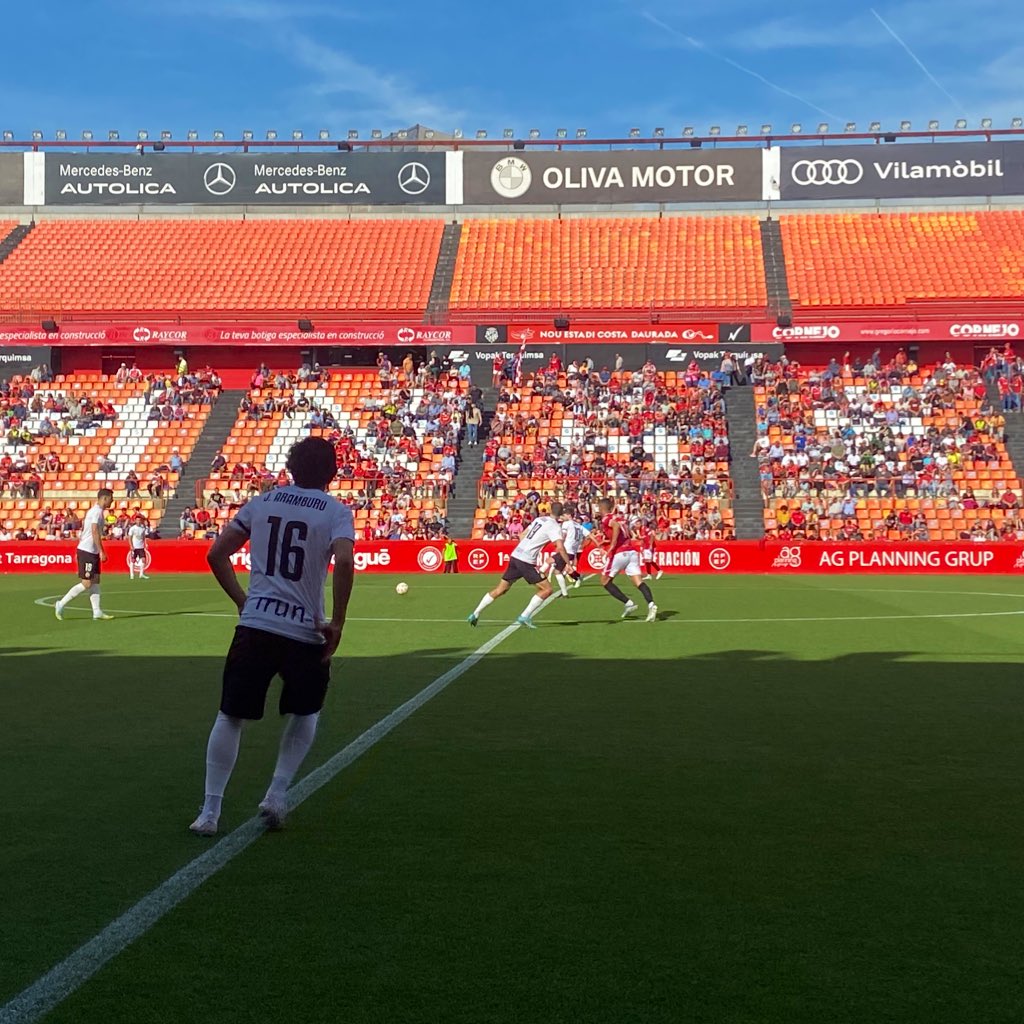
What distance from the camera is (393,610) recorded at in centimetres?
2309

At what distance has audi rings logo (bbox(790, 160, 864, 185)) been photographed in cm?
5694

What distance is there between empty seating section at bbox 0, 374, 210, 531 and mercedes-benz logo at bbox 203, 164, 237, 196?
13024 millimetres

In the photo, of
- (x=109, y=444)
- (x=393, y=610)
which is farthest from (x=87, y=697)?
(x=109, y=444)

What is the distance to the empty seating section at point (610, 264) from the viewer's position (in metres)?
51.4

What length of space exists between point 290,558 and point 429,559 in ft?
95.9

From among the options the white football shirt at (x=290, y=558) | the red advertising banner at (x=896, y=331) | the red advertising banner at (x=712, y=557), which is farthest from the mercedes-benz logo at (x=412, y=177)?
the white football shirt at (x=290, y=558)

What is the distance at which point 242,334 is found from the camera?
48.9 m

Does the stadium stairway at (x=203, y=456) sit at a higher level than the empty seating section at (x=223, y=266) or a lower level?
lower

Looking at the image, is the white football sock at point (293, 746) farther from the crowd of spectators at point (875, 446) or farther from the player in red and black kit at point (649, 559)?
the crowd of spectators at point (875, 446)

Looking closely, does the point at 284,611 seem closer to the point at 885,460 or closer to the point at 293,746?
the point at 293,746

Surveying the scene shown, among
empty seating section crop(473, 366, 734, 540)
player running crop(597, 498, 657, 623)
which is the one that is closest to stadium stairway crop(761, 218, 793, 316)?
empty seating section crop(473, 366, 734, 540)

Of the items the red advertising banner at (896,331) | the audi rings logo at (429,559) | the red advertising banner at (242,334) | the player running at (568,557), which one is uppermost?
the red advertising banner at (242,334)

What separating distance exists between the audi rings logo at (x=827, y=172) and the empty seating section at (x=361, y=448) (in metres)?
19.5

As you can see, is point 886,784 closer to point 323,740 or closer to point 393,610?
point 323,740
